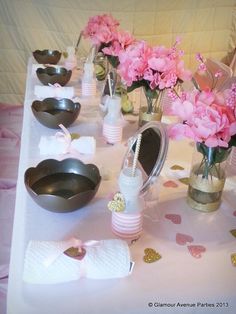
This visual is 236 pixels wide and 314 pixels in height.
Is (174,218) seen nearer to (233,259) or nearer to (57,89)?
(233,259)

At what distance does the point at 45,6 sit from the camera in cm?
262

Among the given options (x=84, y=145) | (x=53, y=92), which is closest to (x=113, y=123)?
(x=84, y=145)

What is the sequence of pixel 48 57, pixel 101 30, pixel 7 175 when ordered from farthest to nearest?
1. pixel 48 57
2. pixel 7 175
3. pixel 101 30

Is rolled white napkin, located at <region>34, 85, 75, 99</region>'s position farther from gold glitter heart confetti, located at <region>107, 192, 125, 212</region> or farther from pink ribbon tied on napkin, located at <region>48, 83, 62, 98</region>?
gold glitter heart confetti, located at <region>107, 192, 125, 212</region>

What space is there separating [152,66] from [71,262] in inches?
26.5

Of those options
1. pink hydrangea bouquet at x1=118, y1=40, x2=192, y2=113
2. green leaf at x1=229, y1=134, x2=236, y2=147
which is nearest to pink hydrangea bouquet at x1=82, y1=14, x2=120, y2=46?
pink hydrangea bouquet at x1=118, y1=40, x2=192, y2=113

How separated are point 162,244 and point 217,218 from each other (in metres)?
0.17

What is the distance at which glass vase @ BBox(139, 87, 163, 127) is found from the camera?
1.23 metres

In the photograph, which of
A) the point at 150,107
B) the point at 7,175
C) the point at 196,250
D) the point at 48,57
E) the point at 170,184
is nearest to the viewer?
the point at 196,250

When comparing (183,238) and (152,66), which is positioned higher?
(152,66)

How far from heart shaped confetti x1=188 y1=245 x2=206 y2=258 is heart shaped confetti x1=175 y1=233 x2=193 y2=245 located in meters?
0.02

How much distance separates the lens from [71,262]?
66cm

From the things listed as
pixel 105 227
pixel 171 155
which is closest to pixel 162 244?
pixel 105 227

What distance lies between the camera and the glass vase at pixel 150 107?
1.23 metres
